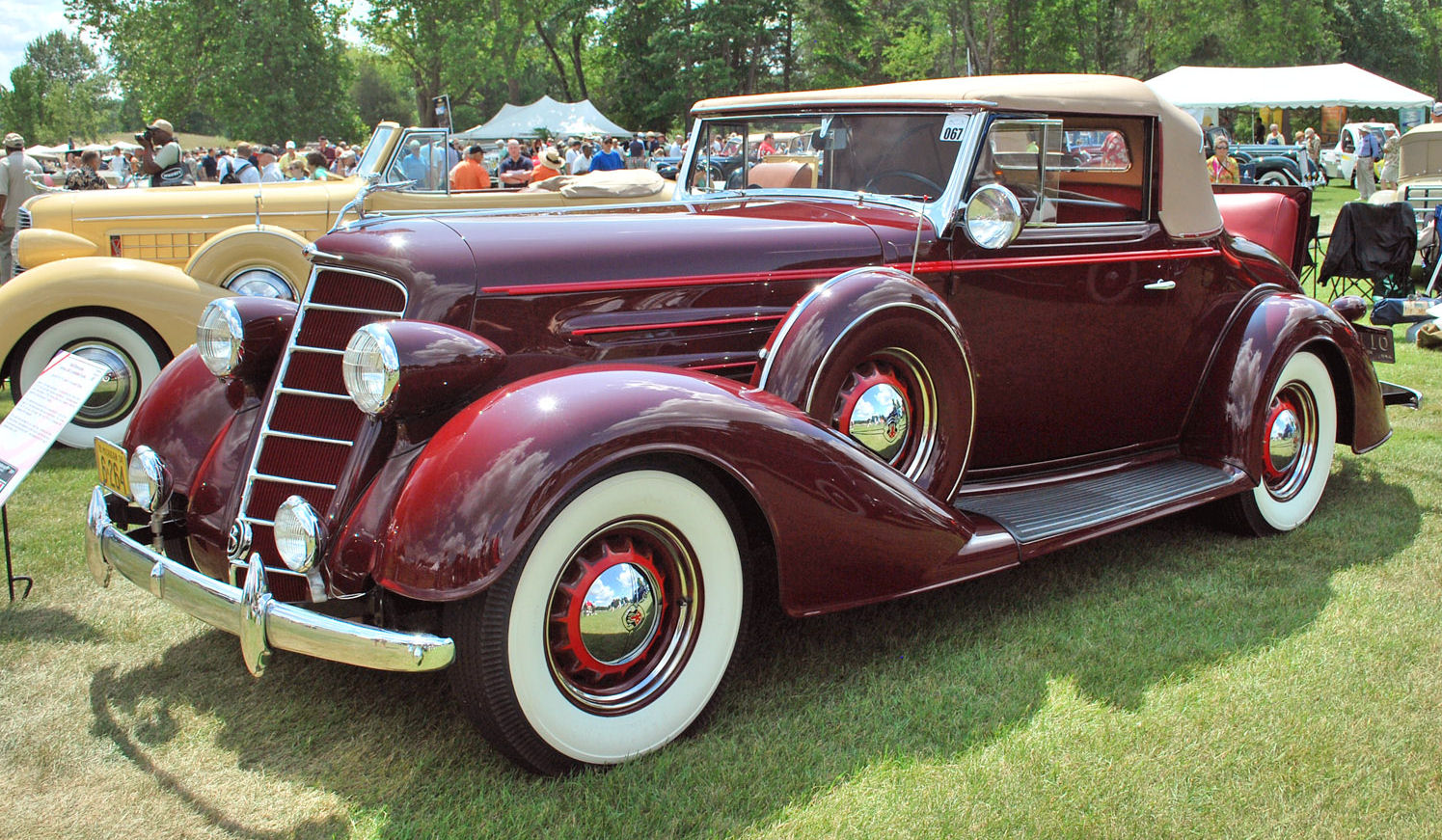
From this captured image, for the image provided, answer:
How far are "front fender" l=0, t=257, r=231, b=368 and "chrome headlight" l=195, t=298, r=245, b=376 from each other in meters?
3.10

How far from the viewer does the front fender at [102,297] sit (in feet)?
19.5

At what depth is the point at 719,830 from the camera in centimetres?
243

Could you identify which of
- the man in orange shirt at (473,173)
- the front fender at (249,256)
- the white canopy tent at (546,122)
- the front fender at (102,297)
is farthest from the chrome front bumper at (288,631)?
the white canopy tent at (546,122)

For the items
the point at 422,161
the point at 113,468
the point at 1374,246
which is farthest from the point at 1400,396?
the point at 422,161

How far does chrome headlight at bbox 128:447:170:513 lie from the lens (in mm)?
3116

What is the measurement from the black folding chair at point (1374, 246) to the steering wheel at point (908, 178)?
7.71 metres

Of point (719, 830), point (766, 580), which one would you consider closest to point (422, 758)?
point (719, 830)

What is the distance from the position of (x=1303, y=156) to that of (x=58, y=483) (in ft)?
82.9

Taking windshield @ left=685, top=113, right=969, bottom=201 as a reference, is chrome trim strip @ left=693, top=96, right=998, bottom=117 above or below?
above

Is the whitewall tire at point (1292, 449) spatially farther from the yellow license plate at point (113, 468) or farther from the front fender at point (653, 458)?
the yellow license plate at point (113, 468)

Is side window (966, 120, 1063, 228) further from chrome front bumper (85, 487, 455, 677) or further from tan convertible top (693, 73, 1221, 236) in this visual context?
chrome front bumper (85, 487, 455, 677)

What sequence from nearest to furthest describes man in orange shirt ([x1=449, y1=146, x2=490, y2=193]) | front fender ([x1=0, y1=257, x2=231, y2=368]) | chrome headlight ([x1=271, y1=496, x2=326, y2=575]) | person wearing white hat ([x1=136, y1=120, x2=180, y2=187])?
chrome headlight ([x1=271, y1=496, x2=326, y2=575]) < front fender ([x1=0, y1=257, x2=231, y2=368]) < person wearing white hat ([x1=136, y1=120, x2=180, y2=187]) < man in orange shirt ([x1=449, y1=146, x2=490, y2=193])

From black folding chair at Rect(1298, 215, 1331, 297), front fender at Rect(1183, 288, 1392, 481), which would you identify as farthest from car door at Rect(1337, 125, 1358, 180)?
front fender at Rect(1183, 288, 1392, 481)

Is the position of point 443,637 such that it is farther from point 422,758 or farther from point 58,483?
point 58,483
